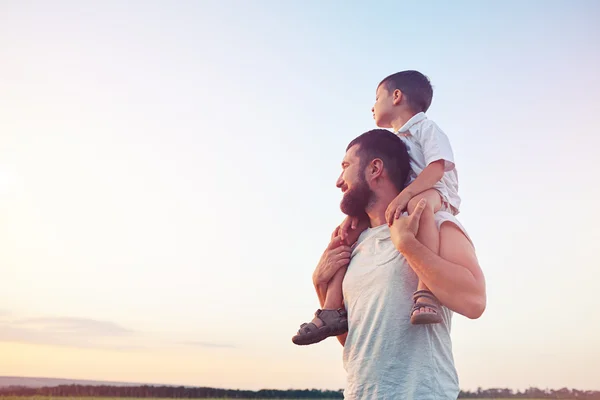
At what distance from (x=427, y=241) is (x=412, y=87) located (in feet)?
5.10

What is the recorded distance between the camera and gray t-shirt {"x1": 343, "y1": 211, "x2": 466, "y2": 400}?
11.5 ft

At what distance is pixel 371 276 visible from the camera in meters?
3.86

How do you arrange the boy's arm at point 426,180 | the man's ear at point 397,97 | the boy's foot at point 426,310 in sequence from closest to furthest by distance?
the boy's foot at point 426,310, the boy's arm at point 426,180, the man's ear at point 397,97

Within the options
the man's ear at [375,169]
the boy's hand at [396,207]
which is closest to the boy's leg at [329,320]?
the boy's hand at [396,207]

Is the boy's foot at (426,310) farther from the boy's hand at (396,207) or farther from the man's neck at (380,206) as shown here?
the man's neck at (380,206)

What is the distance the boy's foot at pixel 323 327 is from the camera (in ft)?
12.9

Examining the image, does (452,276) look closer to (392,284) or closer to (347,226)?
(392,284)

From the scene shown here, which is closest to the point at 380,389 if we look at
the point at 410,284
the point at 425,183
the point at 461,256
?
the point at 410,284

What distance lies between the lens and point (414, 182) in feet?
13.0

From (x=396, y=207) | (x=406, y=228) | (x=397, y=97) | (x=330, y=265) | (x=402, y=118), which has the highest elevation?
(x=397, y=97)

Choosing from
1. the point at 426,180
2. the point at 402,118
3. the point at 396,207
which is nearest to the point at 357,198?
the point at 396,207

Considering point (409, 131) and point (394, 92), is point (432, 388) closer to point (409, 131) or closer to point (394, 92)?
point (409, 131)

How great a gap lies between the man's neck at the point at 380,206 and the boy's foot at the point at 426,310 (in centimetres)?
69

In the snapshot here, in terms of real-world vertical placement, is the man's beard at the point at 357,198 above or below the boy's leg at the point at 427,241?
above
